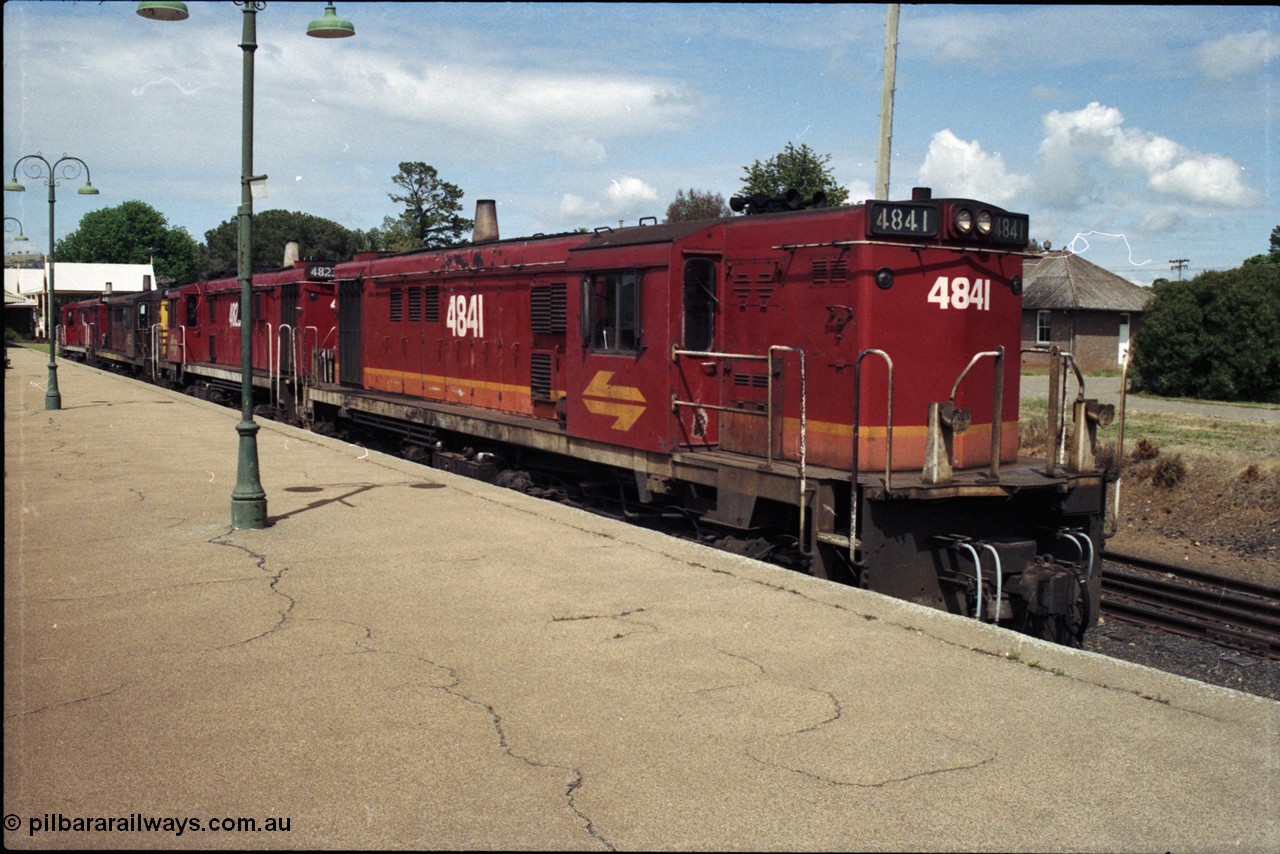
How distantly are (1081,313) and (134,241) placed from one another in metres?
105

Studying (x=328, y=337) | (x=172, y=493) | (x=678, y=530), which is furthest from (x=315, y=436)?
(x=678, y=530)

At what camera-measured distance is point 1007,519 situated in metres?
8.88

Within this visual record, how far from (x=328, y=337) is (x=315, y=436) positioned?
3183mm

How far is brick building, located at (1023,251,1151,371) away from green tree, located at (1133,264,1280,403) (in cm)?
1093

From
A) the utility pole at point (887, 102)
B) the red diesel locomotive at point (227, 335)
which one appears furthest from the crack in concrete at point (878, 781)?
the red diesel locomotive at point (227, 335)

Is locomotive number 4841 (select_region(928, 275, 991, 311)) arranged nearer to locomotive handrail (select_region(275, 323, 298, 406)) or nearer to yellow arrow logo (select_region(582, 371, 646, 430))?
yellow arrow logo (select_region(582, 371, 646, 430))

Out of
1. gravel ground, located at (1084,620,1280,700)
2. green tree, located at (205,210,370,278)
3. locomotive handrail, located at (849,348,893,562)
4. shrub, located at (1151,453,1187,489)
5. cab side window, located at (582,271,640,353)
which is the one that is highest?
green tree, located at (205,210,370,278)

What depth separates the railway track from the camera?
9992 millimetres

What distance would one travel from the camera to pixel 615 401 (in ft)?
34.6

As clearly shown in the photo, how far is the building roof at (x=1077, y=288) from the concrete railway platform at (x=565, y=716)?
38974 mm

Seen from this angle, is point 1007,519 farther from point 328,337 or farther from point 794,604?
point 328,337

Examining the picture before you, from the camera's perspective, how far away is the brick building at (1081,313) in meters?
43.6

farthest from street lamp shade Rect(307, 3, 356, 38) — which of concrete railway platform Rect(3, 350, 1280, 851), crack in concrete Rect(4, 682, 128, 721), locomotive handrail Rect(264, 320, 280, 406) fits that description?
locomotive handrail Rect(264, 320, 280, 406)

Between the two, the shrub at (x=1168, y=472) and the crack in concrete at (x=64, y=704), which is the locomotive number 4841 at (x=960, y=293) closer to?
the crack in concrete at (x=64, y=704)
